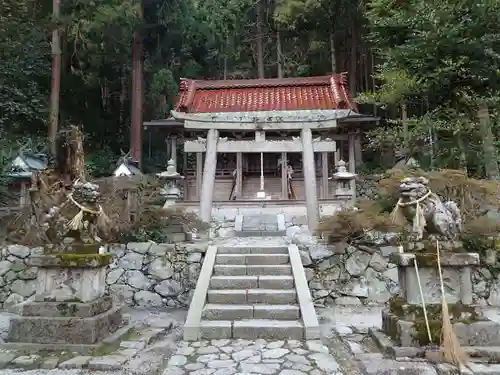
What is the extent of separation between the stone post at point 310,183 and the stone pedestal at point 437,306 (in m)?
3.95

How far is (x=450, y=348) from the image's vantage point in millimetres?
3842

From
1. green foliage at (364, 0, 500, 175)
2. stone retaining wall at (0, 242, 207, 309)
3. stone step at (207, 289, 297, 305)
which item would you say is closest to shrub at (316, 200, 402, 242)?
stone step at (207, 289, 297, 305)

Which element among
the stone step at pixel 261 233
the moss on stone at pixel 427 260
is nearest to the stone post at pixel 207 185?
the stone step at pixel 261 233

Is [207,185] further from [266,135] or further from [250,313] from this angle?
[266,135]

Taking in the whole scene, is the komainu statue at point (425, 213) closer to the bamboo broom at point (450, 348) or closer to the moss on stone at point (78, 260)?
the bamboo broom at point (450, 348)

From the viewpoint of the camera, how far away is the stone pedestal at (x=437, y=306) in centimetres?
412

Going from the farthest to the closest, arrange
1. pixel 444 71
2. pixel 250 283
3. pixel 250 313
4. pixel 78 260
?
pixel 444 71 → pixel 250 283 → pixel 250 313 → pixel 78 260

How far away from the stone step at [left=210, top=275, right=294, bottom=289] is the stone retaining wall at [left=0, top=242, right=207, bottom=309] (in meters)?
1.32

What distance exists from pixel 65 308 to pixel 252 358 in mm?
2253

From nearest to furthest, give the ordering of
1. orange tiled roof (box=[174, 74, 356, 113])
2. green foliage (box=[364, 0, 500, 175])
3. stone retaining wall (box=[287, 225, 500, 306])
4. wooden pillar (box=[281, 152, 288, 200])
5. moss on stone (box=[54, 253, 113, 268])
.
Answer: moss on stone (box=[54, 253, 113, 268])
stone retaining wall (box=[287, 225, 500, 306])
green foliage (box=[364, 0, 500, 175])
orange tiled roof (box=[174, 74, 356, 113])
wooden pillar (box=[281, 152, 288, 200])

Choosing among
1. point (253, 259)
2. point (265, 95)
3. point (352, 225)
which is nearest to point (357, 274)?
point (352, 225)

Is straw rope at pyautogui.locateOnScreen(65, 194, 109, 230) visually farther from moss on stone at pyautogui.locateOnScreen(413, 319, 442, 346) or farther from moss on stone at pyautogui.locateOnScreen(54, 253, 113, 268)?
moss on stone at pyautogui.locateOnScreen(413, 319, 442, 346)

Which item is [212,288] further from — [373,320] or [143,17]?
[143,17]

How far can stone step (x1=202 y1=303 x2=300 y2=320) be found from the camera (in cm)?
546
